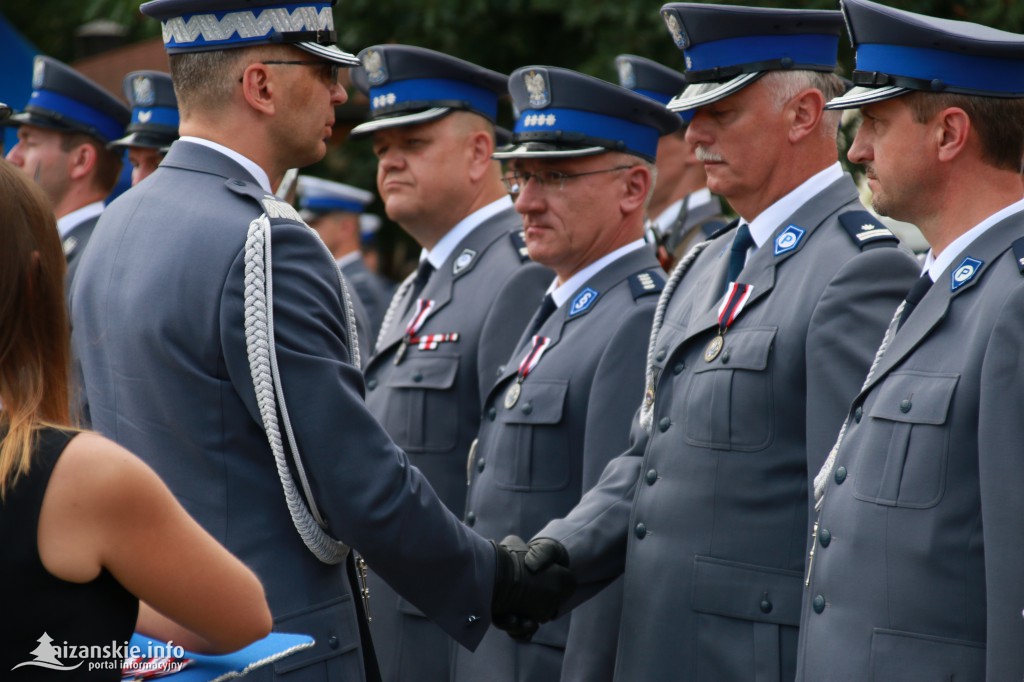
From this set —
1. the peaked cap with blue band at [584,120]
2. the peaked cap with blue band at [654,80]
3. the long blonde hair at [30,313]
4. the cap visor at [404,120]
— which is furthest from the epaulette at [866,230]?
the peaked cap with blue band at [654,80]

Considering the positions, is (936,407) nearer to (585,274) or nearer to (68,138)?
(585,274)

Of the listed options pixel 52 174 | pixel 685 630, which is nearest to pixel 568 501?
pixel 685 630

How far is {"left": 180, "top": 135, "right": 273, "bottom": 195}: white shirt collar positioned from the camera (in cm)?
329

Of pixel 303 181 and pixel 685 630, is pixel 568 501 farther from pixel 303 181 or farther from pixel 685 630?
pixel 303 181

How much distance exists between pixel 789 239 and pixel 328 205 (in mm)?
7637

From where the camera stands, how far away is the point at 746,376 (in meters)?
3.51

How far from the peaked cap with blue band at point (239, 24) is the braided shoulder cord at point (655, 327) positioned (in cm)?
128

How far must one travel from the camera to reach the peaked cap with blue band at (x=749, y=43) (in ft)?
12.5

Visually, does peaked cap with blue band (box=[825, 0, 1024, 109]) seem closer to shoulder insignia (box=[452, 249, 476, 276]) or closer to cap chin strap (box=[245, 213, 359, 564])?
cap chin strap (box=[245, 213, 359, 564])

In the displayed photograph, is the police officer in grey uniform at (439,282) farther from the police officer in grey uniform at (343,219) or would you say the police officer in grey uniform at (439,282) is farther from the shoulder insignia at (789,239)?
the police officer in grey uniform at (343,219)

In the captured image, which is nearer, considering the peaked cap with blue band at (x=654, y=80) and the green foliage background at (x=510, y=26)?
the peaked cap with blue band at (x=654, y=80)

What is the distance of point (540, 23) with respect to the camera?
9516mm

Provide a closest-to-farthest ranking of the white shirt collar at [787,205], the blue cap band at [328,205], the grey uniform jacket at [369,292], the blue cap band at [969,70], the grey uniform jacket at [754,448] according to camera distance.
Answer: the blue cap band at [969,70]
the grey uniform jacket at [754,448]
the white shirt collar at [787,205]
the grey uniform jacket at [369,292]
the blue cap band at [328,205]

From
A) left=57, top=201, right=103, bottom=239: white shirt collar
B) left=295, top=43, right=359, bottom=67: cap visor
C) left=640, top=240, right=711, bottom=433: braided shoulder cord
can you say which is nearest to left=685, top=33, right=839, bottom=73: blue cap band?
left=640, top=240, right=711, bottom=433: braided shoulder cord
